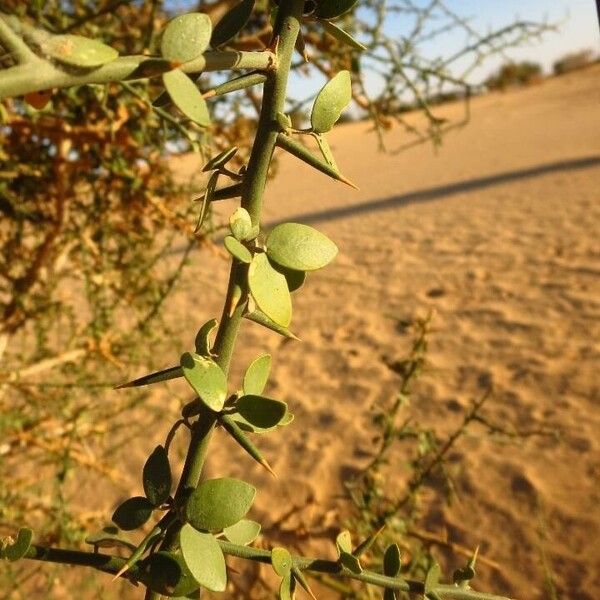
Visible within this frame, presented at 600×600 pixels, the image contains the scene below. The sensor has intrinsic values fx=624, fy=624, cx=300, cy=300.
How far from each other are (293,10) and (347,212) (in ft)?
23.5

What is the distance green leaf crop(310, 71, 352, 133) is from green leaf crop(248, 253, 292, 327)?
0.21ft

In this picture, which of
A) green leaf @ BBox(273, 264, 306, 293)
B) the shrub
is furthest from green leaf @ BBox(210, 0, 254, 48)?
green leaf @ BBox(273, 264, 306, 293)

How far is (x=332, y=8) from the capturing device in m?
0.28

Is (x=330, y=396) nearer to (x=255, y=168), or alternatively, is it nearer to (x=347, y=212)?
(x=255, y=168)

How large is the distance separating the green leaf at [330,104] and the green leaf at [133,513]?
0.21 meters

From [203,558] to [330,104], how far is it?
21cm

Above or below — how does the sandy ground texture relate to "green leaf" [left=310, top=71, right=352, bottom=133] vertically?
below

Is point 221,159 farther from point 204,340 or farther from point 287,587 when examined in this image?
point 287,587

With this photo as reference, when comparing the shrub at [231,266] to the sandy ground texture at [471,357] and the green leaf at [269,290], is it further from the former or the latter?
the sandy ground texture at [471,357]

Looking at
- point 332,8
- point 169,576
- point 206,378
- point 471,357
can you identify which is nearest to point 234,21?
point 332,8

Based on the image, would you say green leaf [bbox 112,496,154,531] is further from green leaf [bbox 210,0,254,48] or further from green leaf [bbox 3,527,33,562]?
green leaf [bbox 210,0,254,48]

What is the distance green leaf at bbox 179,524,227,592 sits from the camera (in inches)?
10.9

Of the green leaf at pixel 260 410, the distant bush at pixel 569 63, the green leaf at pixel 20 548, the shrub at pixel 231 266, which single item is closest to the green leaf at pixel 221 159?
the shrub at pixel 231 266

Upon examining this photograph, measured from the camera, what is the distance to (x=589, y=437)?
2316 millimetres
